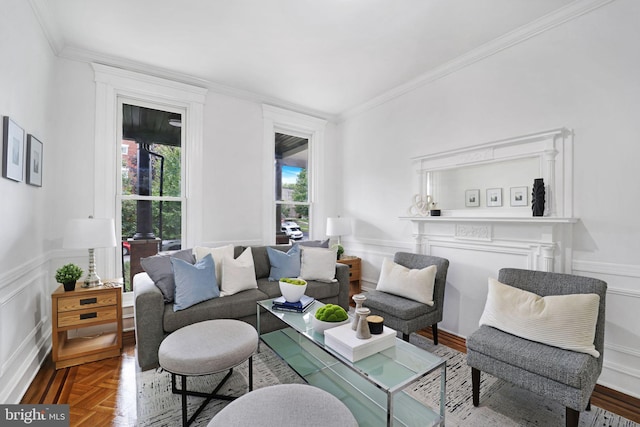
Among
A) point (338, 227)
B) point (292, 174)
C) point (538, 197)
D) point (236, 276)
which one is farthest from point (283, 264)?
point (538, 197)

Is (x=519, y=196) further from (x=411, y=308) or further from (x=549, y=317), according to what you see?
(x=411, y=308)

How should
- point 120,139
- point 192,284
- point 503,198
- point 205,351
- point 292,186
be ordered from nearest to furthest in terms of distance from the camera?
1. point 205,351
2. point 192,284
3. point 503,198
4. point 120,139
5. point 292,186

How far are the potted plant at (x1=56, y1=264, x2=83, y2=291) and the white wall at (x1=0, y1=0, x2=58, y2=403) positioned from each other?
0.53 feet

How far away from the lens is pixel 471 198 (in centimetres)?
305

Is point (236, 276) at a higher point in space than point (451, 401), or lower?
higher

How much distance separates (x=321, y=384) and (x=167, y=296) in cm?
150

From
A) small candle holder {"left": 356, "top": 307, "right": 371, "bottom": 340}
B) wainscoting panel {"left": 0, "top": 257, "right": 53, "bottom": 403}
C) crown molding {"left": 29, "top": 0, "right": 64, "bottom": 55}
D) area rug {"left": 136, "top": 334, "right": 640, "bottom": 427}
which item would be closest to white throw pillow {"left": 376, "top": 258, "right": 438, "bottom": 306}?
area rug {"left": 136, "top": 334, "right": 640, "bottom": 427}

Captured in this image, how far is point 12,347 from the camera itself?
1.94m

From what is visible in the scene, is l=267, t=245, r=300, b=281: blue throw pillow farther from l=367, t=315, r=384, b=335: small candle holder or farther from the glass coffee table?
l=367, t=315, r=384, b=335: small candle holder

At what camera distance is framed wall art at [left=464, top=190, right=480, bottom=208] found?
300 centimetres

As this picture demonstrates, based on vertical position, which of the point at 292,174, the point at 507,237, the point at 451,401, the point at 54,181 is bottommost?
the point at 451,401

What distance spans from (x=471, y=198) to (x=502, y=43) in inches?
57.6

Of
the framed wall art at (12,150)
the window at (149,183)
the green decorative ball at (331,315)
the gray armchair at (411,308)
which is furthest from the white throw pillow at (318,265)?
the framed wall art at (12,150)

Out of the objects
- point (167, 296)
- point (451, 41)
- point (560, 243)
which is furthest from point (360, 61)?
point (167, 296)
